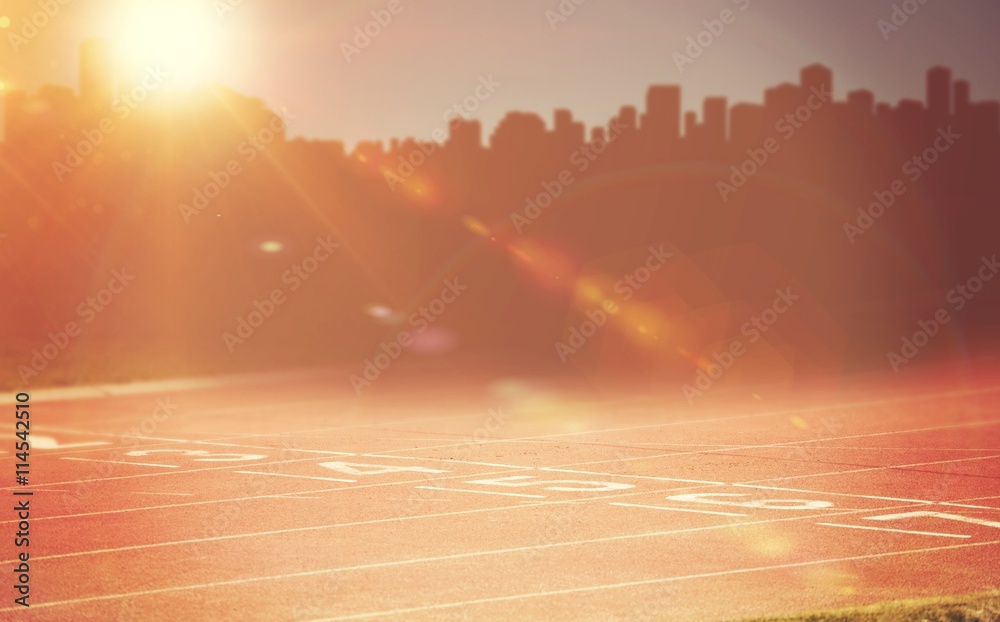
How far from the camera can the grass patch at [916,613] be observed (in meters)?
6.22

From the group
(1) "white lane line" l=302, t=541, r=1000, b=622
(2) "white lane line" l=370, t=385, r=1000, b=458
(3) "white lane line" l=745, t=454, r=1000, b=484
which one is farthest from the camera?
(2) "white lane line" l=370, t=385, r=1000, b=458

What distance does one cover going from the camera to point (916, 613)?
631 cm

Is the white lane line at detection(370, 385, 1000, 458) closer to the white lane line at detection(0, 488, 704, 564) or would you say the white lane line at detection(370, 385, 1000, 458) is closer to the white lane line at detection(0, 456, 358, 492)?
the white lane line at detection(0, 456, 358, 492)

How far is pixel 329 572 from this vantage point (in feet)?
24.7

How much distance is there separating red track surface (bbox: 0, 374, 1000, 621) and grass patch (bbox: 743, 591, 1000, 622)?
35cm

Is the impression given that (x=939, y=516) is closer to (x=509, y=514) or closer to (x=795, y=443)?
(x=509, y=514)

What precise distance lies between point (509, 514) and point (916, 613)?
12.9 feet

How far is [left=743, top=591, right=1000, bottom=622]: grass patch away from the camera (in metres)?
6.22

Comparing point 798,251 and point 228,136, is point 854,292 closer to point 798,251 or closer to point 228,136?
point 798,251

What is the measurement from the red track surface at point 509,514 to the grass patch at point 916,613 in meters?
0.35

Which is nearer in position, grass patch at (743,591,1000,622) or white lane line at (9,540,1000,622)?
grass patch at (743,591,1000,622)

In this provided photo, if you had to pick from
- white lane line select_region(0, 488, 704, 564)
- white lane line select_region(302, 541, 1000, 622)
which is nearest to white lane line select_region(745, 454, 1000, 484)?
white lane line select_region(0, 488, 704, 564)

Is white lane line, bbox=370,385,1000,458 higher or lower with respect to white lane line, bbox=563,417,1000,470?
higher

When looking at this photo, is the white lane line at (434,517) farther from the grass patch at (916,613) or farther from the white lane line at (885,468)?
the grass patch at (916,613)
